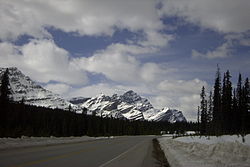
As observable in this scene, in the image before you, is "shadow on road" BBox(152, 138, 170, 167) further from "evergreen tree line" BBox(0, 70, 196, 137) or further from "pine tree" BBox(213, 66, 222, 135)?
"pine tree" BBox(213, 66, 222, 135)

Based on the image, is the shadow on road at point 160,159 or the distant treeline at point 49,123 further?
the distant treeline at point 49,123

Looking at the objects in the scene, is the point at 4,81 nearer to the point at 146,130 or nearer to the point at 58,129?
the point at 58,129

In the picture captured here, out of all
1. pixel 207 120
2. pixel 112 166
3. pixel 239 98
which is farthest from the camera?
pixel 207 120

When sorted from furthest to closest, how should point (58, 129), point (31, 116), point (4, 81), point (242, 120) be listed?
point (58, 129), point (31, 116), point (242, 120), point (4, 81)

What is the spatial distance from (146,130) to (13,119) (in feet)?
361

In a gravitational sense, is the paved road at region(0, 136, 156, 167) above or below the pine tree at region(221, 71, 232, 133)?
below

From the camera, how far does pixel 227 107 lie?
68.1m

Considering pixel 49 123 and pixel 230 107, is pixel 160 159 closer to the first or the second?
pixel 230 107

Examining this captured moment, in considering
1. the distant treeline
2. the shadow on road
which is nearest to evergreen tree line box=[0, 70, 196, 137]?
the distant treeline

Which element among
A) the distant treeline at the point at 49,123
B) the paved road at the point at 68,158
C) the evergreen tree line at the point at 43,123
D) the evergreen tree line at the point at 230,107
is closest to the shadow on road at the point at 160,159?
the paved road at the point at 68,158

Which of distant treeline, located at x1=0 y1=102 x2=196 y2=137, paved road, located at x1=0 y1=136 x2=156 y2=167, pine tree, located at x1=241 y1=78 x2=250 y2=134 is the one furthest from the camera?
pine tree, located at x1=241 y1=78 x2=250 y2=134

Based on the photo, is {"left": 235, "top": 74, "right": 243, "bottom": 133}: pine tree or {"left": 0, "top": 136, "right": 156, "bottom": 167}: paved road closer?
{"left": 0, "top": 136, "right": 156, "bottom": 167}: paved road

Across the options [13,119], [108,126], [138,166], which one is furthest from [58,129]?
[138,166]

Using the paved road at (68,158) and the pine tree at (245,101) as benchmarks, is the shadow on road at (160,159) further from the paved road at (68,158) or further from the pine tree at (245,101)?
the pine tree at (245,101)
